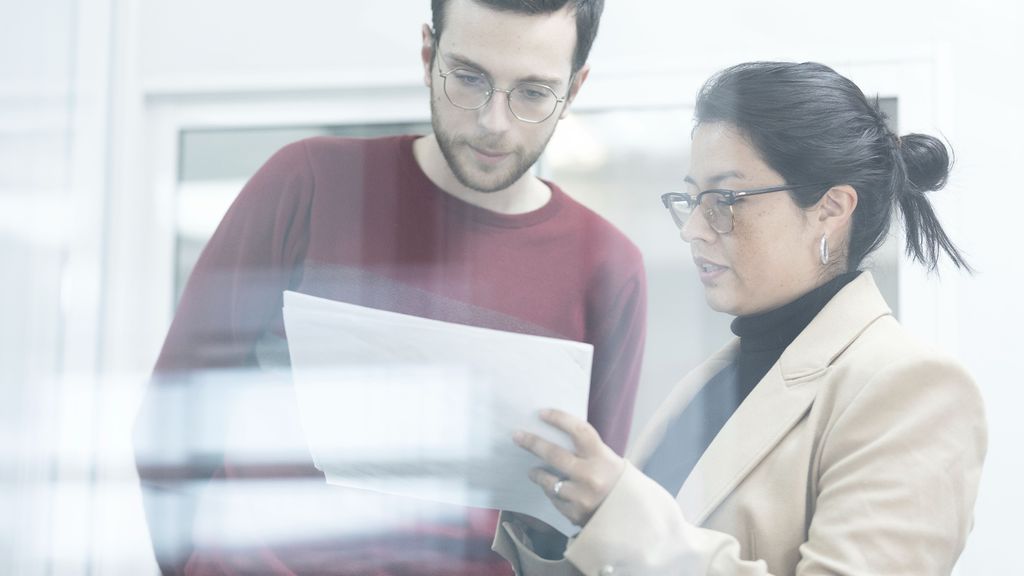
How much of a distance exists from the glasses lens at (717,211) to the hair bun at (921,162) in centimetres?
18

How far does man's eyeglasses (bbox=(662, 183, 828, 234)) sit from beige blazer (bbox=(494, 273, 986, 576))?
0.38ft

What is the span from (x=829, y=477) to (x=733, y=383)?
0.54ft

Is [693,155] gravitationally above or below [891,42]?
below

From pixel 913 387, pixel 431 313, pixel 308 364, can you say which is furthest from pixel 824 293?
pixel 308 364

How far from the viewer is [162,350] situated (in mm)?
1027

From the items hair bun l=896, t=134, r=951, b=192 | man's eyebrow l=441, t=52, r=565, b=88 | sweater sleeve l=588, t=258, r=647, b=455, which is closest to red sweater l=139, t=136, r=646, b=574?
sweater sleeve l=588, t=258, r=647, b=455

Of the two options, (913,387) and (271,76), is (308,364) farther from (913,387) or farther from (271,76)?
(913,387)

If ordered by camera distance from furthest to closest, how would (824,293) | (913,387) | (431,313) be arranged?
(431,313) < (824,293) < (913,387)

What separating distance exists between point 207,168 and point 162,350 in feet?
0.68

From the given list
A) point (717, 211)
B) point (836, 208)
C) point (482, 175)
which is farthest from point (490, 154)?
point (836, 208)

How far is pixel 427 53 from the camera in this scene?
1.00 m

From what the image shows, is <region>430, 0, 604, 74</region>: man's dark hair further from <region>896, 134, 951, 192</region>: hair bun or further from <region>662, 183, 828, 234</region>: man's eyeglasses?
<region>896, 134, 951, 192</region>: hair bun

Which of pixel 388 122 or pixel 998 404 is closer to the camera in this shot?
pixel 998 404

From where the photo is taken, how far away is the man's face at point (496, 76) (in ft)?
3.03
